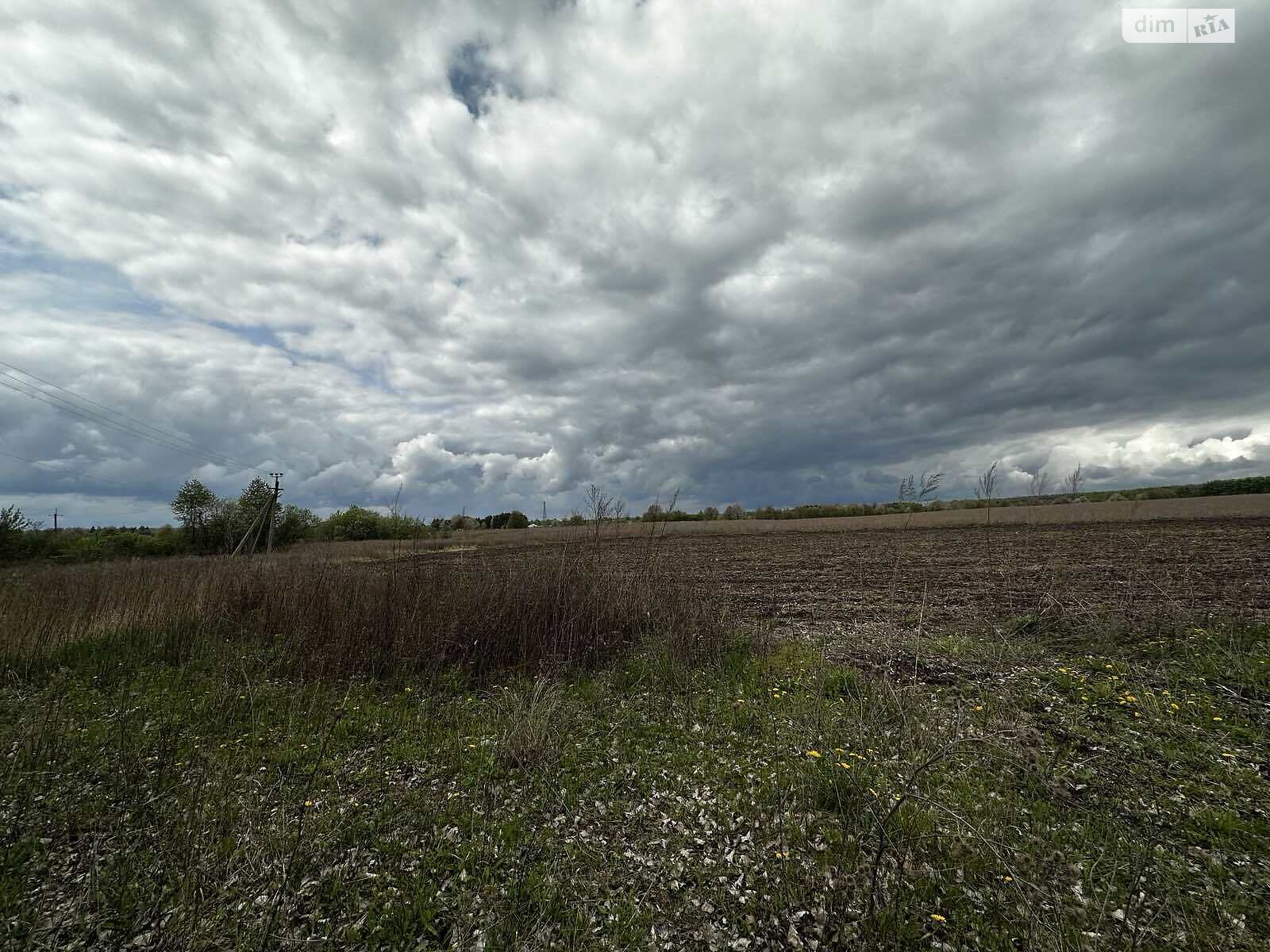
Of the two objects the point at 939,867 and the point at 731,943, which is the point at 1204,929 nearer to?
the point at 939,867

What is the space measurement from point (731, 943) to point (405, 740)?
5044 mm

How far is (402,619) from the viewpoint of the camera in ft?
34.4

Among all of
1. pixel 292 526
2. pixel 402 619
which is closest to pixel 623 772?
Result: pixel 402 619

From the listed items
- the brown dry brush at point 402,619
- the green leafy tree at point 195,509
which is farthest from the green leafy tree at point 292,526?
the brown dry brush at point 402,619

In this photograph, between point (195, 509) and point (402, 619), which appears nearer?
point (402, 619)

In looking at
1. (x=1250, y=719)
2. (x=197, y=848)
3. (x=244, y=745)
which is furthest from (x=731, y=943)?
(x=1250, y=719)

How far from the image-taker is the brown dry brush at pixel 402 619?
10.0 metres

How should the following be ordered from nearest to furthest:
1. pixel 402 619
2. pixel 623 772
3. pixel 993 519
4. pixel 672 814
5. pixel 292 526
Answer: pixel 672 814 < pixel 623 772 < pixel 402 619 < pixel 993 519 < pixel 292 526

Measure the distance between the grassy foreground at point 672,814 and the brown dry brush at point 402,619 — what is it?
4.57 ft

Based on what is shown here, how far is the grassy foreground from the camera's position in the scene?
3.95 meters

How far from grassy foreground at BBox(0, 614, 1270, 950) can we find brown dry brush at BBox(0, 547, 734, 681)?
1.39 meters

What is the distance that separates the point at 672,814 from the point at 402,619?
23.8 feet

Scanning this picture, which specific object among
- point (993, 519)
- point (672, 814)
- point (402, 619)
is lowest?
point (672, 814)

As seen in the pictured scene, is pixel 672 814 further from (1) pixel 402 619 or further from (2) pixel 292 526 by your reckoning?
(2) pixel 292 526
